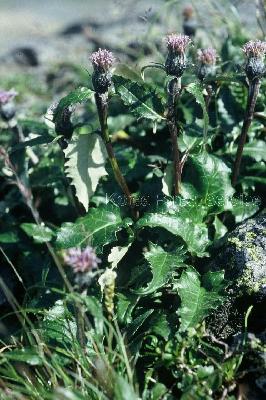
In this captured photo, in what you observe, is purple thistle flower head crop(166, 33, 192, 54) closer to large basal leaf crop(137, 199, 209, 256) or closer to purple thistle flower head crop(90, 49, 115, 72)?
purple thistle flower head crop(90, 49, 115, 72)

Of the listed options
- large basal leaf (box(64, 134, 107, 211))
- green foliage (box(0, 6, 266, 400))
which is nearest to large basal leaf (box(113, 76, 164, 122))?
green foliage (box(0, 6, 266, 400))

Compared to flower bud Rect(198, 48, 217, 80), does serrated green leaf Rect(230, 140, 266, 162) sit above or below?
below

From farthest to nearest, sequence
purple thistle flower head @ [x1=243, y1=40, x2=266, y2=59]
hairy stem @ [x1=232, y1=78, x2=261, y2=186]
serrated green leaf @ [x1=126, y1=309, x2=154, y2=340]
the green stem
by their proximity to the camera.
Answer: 1. hairy stem @ [x1=232, y1=78, x2=261, y2=186]
2. purple thistle flower head @ [x1=243, y1=40, x2=266, y2=59]
3. serrated green leaf @ [x1=126, y1=309, x2=154, y2=340]
4. the green stem

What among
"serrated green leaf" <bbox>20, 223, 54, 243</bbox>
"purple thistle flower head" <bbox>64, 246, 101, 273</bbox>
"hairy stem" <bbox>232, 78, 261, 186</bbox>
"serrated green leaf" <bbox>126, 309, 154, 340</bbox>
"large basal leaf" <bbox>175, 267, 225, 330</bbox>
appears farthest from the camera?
"serrated green leaf" <bbox>20, 223, 54, 243</bbox>

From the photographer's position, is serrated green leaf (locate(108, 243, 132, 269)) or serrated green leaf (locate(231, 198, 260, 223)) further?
serrated green leaf (locate(231, 198, 260, 223))

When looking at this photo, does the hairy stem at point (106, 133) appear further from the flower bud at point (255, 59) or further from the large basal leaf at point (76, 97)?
the flower bud at point (255, 59)

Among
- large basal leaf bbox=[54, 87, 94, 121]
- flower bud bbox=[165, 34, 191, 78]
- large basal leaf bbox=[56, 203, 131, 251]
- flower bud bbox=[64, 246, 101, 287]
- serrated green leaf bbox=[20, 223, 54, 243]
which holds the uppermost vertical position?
flower bud bbox=[165, 34, 191, 78]

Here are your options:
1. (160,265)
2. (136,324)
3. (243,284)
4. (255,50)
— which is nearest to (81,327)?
(136,324)

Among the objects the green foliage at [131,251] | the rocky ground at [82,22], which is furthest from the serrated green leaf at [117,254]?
the rocky ground at [82,22]
